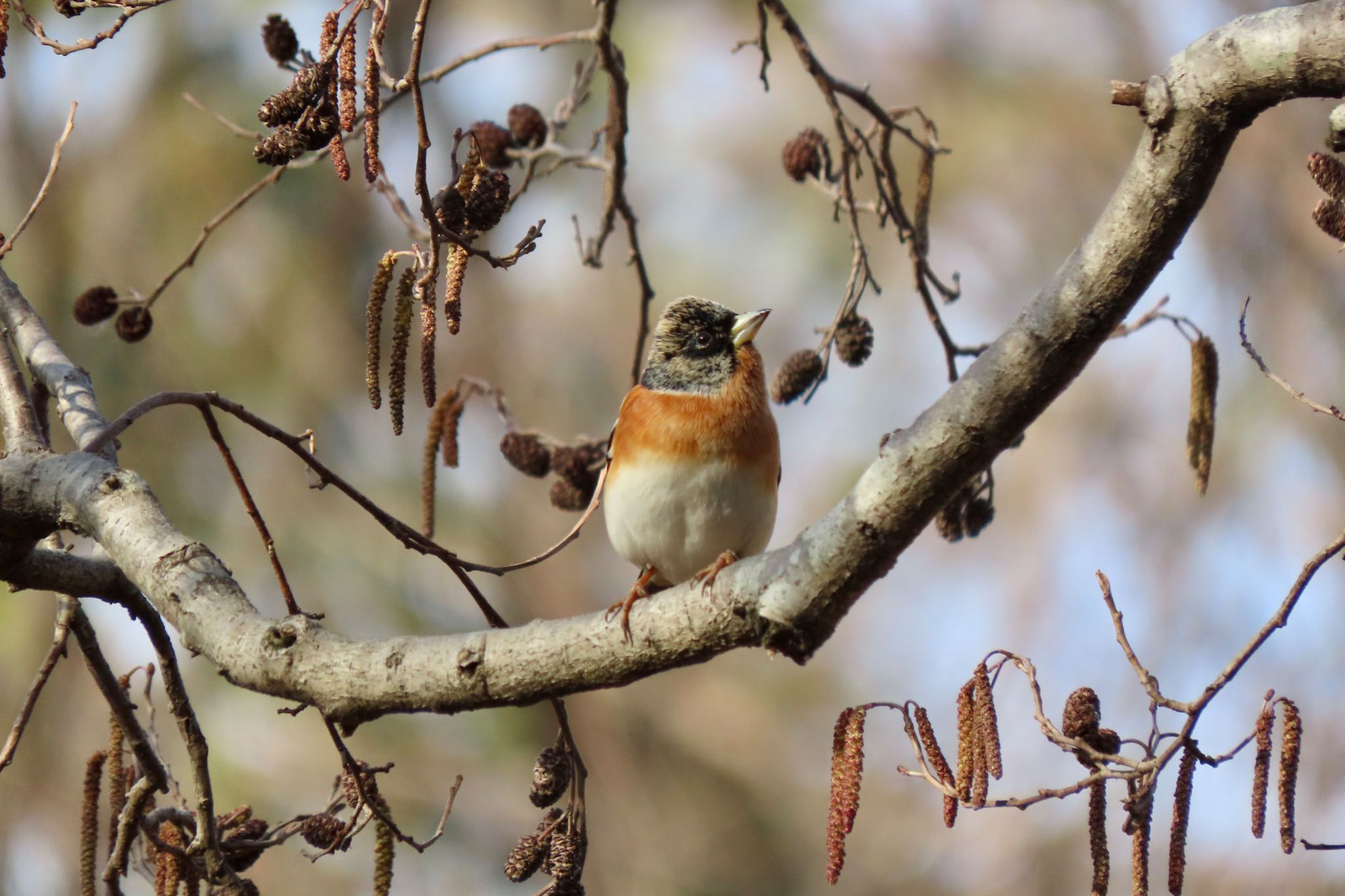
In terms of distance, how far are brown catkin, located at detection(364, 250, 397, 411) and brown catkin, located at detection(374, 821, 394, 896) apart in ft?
2.58

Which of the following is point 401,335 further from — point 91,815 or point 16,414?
point 91,815

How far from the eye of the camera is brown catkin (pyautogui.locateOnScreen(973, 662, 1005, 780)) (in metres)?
2.01

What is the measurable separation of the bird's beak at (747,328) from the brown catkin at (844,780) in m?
2.09

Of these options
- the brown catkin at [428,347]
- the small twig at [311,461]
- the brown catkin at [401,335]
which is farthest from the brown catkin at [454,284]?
the small twig at [311,461]

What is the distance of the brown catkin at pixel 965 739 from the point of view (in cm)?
199

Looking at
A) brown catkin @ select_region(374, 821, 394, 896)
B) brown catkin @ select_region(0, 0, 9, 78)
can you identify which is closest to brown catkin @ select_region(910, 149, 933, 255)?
brown catkin @ select_region(374, 821, 394, 896)

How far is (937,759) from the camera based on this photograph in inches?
81.4

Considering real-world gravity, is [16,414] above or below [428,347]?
above

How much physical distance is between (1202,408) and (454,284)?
1.59 m

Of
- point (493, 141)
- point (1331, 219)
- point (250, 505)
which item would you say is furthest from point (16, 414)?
point (1331, 219)

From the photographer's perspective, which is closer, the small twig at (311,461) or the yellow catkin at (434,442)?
the small twig at (311,461)

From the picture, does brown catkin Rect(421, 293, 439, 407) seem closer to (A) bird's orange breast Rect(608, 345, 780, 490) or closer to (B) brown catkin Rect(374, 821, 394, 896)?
(B) brown catkin Rect(374, 821, 394, 896)

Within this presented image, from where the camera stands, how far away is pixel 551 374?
38.8 ft

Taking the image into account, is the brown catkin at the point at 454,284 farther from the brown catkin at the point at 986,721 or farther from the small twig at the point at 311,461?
the brown catkin at the point at 986,721
